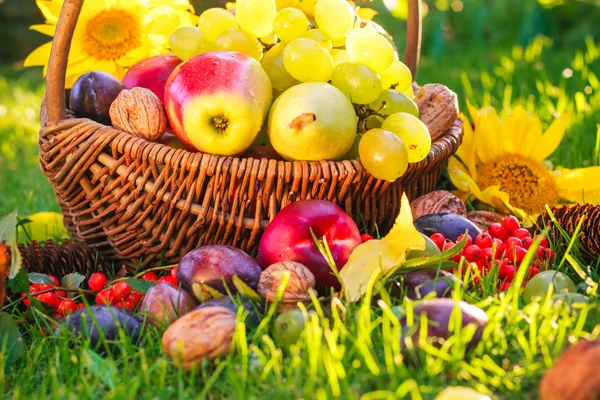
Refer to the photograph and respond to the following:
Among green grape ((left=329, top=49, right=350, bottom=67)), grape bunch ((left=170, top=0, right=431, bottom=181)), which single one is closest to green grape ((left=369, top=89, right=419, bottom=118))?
grape bunch ((left=170, top=0, right=431, bottom=181))

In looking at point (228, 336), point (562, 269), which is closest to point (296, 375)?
point (228, 336)

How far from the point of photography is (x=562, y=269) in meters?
1.66

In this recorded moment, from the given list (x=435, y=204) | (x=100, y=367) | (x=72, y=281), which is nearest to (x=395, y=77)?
(x=435, y=204)

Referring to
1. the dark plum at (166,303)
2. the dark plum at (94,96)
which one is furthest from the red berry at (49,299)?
the dark plum at (94,96)

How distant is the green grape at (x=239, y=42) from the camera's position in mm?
1811

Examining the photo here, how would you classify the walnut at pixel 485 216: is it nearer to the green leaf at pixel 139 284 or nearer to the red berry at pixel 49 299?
the green leaf at pixel 139 284

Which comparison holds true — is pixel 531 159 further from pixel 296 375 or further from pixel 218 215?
pixel 296 375

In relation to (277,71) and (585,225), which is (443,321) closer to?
(585,225)

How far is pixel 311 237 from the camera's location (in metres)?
1.53

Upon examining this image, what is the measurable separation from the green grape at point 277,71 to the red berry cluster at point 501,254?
503 mm

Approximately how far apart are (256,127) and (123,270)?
474mm

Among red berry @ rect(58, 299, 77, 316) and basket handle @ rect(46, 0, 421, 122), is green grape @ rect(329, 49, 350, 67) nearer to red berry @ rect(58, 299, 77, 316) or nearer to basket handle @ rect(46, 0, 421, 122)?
basket handle @ rect(46, 0, 421, 122)

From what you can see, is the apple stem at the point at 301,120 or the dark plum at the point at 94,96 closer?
the apple stem at the point at 301,120

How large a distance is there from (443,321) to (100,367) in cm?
55
